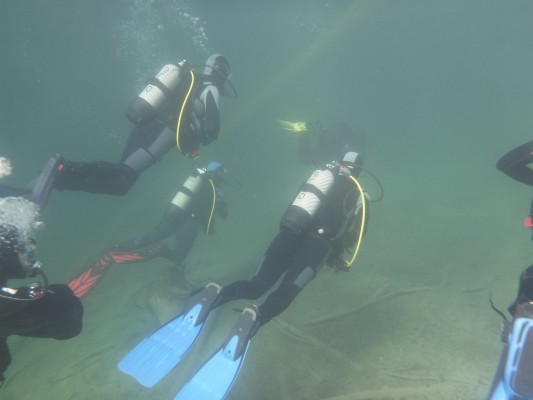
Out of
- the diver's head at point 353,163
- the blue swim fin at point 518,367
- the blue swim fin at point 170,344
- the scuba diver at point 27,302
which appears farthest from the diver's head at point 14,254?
the diver's head at point 353,163

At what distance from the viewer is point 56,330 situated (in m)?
2.14

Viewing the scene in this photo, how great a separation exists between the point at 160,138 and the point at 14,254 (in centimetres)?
380

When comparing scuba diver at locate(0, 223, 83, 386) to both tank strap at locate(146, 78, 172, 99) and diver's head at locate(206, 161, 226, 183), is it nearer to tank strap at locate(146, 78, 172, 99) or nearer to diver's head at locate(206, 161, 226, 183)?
tank strap at locate(146, 78, 172, 99)

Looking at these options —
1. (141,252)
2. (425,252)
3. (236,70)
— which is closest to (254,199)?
(141,252)

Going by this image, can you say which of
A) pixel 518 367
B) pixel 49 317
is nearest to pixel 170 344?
pixel 49 317

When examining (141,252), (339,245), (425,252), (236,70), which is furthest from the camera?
(236,70)

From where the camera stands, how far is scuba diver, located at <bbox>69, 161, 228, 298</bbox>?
6707mm

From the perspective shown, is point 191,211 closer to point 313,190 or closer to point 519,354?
point 313,190

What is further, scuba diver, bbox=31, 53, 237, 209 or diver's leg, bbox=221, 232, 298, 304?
scuba diver, bbox=31, 53, 237, 209

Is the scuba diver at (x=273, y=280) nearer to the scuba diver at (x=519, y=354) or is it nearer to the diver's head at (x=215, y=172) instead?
the scuba diver at (x=519, y=354)

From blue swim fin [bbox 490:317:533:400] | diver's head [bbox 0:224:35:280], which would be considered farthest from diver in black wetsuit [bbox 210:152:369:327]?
diver's head [bbox 0:224:35:280]

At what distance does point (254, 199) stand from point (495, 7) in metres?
18.2

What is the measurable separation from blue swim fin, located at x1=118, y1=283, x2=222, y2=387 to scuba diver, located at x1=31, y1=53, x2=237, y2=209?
90.6 inches

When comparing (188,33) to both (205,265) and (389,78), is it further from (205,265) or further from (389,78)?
(205,265)
